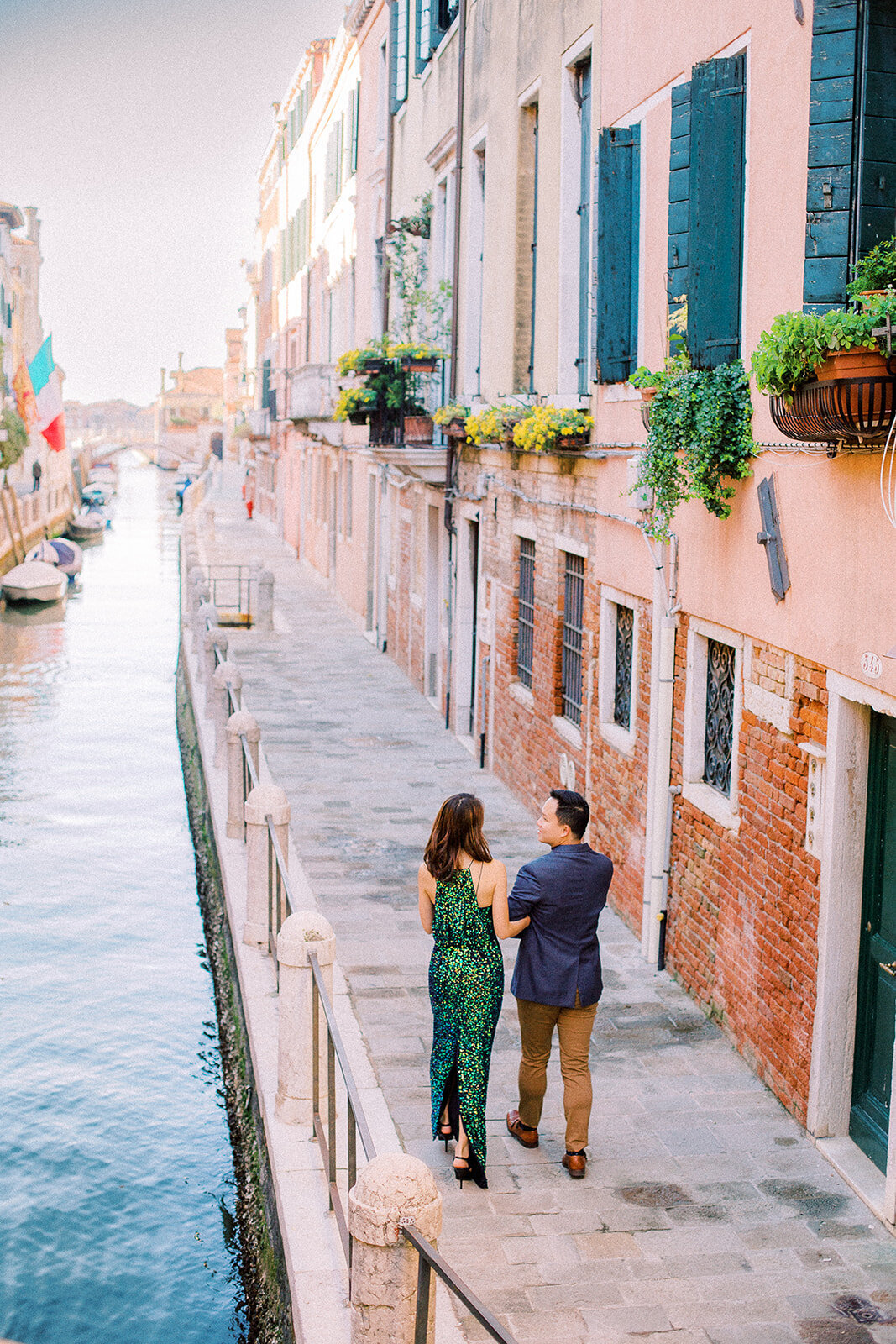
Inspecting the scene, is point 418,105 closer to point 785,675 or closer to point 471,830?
point 785,675

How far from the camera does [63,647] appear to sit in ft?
90.9

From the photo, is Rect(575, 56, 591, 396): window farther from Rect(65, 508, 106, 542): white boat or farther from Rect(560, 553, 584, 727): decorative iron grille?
Rect(65, 508, 106, 542): white boat

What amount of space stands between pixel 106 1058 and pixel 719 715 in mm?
4654

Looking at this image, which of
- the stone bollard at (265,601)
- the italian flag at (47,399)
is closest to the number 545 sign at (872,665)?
the stone bollard at (265,601)

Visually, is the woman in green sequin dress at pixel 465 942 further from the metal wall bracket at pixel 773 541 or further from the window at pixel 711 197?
the window at pixel 711 197

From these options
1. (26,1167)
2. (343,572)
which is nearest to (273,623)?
(343,572)

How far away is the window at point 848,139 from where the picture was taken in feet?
17.1

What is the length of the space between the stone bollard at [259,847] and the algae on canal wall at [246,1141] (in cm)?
46

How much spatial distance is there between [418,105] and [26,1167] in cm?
1368

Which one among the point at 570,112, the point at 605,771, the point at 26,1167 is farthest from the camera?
the point at 570,112

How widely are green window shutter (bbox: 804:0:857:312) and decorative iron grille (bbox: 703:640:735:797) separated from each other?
226 centimetres

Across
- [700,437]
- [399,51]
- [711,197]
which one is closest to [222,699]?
[700,437]

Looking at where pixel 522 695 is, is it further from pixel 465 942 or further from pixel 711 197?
pixel 465 942

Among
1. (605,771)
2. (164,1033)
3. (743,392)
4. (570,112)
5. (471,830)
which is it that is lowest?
(164,1033)
